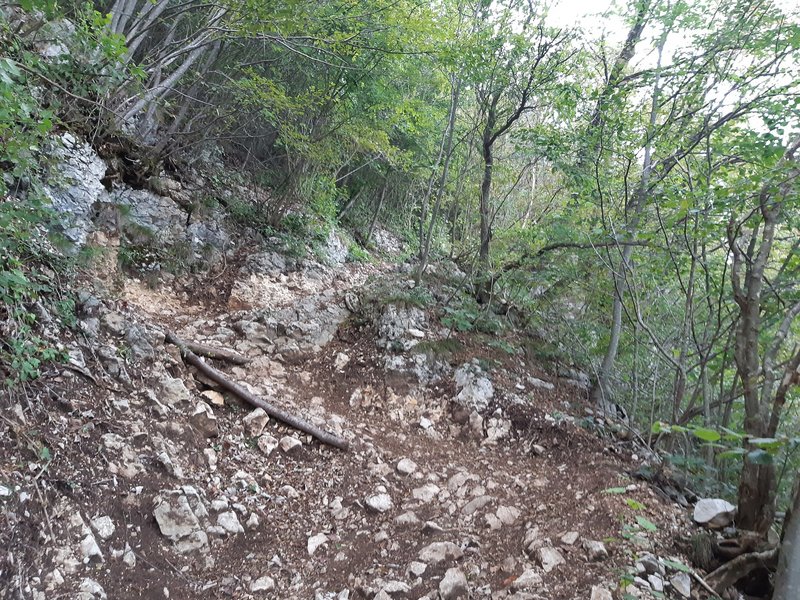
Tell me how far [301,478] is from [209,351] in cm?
199

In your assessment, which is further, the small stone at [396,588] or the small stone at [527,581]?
the small stone at [396,588]

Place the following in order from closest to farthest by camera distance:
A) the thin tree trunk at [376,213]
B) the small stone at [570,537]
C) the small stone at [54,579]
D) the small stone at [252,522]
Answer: the small stone at [54,579], the small stone at [570,537], the small stone at [252,522], the thin tree trunk at [376,213]

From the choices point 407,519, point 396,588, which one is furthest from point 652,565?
point 407,519

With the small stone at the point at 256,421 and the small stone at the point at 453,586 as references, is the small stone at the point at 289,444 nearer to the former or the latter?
the small stone at the point at 256,421

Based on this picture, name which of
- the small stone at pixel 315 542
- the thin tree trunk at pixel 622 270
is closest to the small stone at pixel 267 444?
the small stone at pixel 315 542

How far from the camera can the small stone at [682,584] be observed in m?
2.53

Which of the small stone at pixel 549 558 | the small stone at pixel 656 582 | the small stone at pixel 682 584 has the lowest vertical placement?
the small stone at pixel 549 558

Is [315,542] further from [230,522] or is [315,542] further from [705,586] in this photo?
[705,586]

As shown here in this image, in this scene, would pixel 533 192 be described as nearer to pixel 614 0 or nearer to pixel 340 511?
pixel 614 0

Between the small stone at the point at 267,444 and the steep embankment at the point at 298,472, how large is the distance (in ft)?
0.05

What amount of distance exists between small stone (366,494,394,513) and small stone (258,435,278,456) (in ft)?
3.46

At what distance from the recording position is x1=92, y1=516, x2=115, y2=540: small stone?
2609 millimetres

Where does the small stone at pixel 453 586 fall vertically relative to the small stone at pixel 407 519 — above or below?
above

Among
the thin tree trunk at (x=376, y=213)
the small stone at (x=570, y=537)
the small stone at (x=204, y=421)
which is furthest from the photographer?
the thin tree trunk at (x=376, y=213)
